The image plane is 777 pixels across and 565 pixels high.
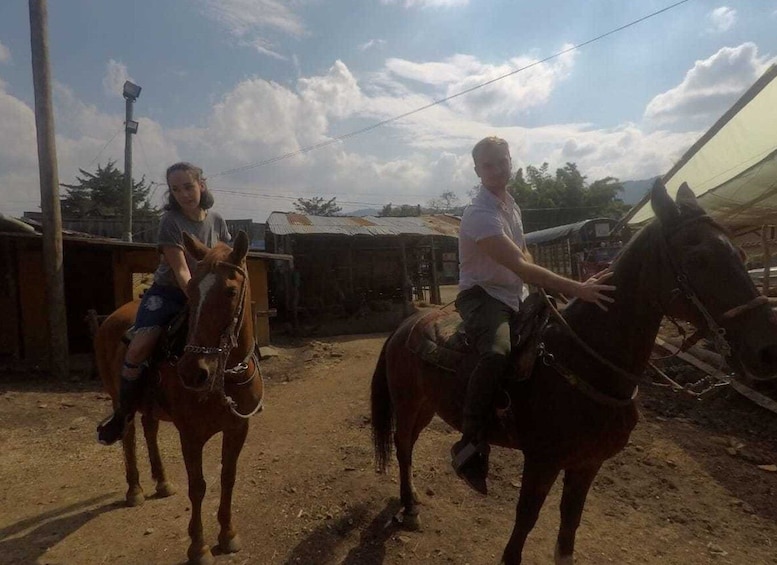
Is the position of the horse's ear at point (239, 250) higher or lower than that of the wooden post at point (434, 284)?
higher

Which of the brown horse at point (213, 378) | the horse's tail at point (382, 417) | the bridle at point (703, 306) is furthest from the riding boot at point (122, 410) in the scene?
the bridle at point (703, 306)

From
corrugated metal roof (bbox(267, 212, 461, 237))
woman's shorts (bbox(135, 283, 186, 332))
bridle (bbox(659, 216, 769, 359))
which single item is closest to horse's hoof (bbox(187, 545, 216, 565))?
woman's shorts (bbox(135, 283, 186, 332))

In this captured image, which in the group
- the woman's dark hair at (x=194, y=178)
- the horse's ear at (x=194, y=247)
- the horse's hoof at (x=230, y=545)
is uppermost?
the woman's dark hair at (x=194, y=178)

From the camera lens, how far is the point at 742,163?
559 cm

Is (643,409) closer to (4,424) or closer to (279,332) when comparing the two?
(4,424)

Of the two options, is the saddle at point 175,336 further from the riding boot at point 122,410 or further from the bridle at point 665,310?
the bridle at point 665,310

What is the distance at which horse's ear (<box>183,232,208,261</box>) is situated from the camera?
2.86 metres

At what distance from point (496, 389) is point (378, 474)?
2.46m

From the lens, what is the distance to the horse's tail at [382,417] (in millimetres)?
4059

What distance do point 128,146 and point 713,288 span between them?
17568 millimetres

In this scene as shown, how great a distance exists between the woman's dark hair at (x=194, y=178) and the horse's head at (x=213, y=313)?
1.78 ft

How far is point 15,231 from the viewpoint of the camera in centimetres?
907

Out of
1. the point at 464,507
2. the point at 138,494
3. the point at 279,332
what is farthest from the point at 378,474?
the point at 279,332

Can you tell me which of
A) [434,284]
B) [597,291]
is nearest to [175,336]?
[597,291]
